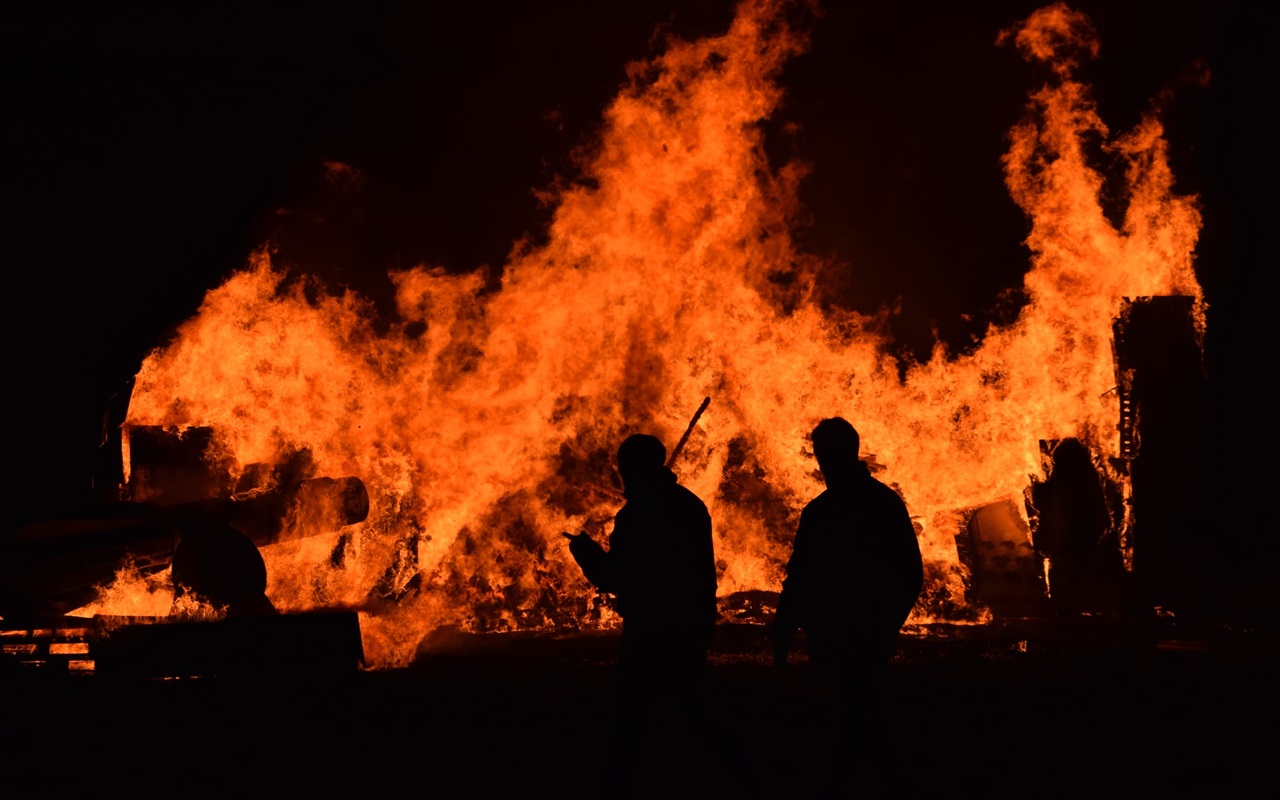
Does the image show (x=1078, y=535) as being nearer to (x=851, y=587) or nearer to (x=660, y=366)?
(x=851, y=587)

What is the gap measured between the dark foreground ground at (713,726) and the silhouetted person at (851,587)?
22cm

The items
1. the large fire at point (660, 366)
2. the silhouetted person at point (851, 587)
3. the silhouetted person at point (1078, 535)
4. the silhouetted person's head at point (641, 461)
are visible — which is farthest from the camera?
the large fire at point (660, 366)

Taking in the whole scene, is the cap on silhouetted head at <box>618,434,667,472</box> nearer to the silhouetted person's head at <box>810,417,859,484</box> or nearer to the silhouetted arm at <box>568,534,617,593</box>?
the silhouetted arm at <box>568,534,617,593</box>

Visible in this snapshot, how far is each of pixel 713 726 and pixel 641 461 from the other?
1190 millimetres

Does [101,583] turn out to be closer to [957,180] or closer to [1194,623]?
[1194,623]

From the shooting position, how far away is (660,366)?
8.81m

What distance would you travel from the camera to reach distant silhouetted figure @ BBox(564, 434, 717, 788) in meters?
3.64

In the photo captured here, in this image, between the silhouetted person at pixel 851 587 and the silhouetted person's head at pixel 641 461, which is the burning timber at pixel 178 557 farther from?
the silhouetted person at pixel 851 587

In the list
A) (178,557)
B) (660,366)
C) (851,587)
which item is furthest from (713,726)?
(660,366)

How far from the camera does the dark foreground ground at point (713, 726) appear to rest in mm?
4152

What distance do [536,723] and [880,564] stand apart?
2366 millimetres

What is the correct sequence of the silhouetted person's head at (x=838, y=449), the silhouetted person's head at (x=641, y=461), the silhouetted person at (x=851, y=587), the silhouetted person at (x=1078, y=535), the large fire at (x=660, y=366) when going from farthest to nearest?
the large fire at (x=660, y=366) → the silhouetted person at (x=1078, y=535) → the silhouetted person's head at (x=641, y=461) → the silhouetted person's head at (x=838, y=449) → the silhouetted person at (x=851, y=587)

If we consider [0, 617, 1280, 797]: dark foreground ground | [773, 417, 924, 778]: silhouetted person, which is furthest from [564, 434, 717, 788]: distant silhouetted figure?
[773, 417, 924, 778]: silhouetted person

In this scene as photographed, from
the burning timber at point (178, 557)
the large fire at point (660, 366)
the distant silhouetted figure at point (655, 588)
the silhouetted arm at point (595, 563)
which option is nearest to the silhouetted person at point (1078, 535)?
the large fire at point (660, 366)
